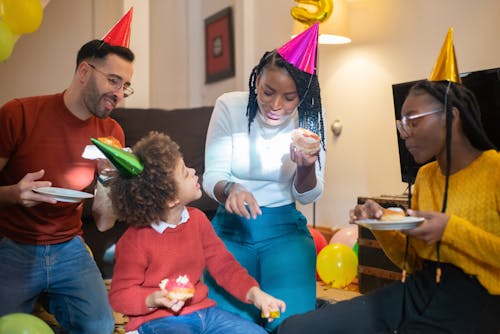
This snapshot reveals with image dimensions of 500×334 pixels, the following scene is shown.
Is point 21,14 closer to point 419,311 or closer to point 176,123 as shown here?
point 176,123

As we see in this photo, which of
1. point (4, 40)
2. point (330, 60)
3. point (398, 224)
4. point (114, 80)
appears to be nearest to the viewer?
point (398, 224)

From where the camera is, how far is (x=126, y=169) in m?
1.18

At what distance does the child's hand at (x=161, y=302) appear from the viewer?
3.73 ft

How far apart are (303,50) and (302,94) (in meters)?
0.12

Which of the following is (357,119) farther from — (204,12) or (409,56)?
(204,12)

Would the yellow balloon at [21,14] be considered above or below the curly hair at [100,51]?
above

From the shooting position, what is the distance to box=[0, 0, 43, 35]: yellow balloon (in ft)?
4.93

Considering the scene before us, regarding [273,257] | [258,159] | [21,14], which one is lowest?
[273,257]

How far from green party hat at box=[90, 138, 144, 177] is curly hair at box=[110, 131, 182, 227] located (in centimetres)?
2

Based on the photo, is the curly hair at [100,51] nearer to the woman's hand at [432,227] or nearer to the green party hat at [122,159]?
the green party hat at [122,159]

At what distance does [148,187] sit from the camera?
4.02 feet

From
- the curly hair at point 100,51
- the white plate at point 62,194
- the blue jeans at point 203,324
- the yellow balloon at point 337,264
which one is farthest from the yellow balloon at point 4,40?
the yellow balloon at point 337,264

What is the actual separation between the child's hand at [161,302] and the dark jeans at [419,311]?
0.27 meters

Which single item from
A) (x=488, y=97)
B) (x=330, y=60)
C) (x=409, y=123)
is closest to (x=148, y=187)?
(x=409, y=123)
